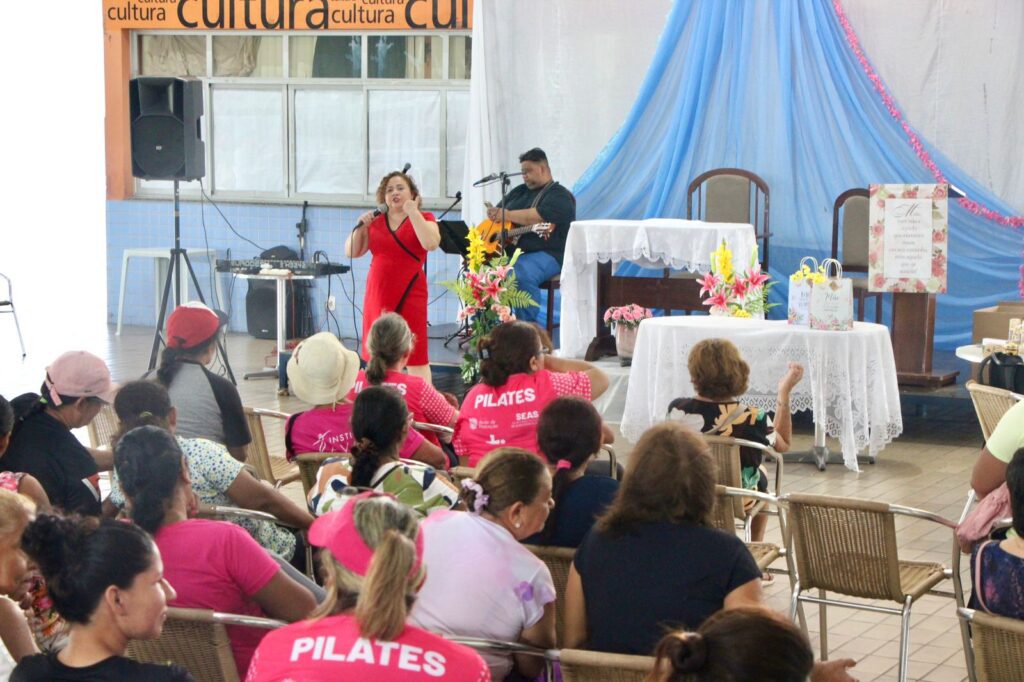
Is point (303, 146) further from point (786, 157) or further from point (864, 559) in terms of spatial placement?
point (864, 559)

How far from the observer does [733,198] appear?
9273 mm

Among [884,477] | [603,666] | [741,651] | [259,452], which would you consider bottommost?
[884,477]

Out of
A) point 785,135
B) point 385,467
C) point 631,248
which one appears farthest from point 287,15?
point 385,467

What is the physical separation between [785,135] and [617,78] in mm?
1462

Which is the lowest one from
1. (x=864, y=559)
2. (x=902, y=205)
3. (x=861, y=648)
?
(x=861, y=648)

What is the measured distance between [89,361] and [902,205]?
4.79m

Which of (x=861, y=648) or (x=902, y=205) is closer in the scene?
(x=861, y=648)

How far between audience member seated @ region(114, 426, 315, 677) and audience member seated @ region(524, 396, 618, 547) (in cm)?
68

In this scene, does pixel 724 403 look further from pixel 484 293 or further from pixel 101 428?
pixel 484 293

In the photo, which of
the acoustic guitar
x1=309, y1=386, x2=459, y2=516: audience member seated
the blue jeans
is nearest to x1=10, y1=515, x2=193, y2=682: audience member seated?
x1=309, y1=386, x2=459, y2=516: audience member seated

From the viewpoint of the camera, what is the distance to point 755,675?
1.76 m

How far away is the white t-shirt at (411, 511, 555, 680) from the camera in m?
2.72

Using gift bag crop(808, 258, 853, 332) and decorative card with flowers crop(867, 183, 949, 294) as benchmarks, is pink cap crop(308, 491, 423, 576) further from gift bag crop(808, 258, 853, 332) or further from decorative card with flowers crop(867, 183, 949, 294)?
decorative card with flowers crop(867, 183, 949, 294)

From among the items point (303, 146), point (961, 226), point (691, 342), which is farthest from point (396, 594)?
point (303, 146)
